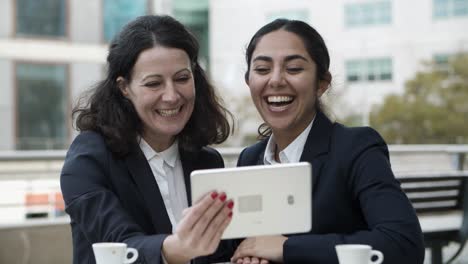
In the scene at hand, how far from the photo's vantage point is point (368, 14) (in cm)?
1888

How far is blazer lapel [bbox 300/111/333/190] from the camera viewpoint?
1.55 m

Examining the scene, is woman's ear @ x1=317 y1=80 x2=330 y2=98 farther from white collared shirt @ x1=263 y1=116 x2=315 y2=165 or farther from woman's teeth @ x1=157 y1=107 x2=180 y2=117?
woman's teeth @ x1=157 y1=107 x2=180 y2=117

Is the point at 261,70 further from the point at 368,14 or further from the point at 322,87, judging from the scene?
the point at 368,14

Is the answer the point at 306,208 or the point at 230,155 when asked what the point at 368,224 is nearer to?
the point at 306,208

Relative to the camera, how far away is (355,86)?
60.4 feet

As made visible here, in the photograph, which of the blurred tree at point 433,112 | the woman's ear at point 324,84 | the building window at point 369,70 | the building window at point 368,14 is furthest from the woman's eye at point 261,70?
the building window at point 368,14

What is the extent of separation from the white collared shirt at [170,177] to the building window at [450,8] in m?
17.0

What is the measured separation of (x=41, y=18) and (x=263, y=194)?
18.2 meters

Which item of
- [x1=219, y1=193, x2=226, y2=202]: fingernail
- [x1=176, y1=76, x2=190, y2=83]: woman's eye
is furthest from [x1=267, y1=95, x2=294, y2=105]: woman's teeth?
[x1=219, y1=193, x2=226, y2=202]: fingernail

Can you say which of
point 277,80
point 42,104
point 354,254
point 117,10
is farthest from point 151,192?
point 117,10

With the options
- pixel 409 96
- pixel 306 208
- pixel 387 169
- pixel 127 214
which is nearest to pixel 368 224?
pixel 387 169

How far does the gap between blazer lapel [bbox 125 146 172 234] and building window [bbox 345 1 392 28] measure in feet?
57.5

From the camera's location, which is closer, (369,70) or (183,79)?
(183,79)

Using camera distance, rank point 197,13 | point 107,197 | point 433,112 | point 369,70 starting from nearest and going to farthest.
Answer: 1. point 107,197
2. point 433,112
3. point 369,70
4. point 197,13
